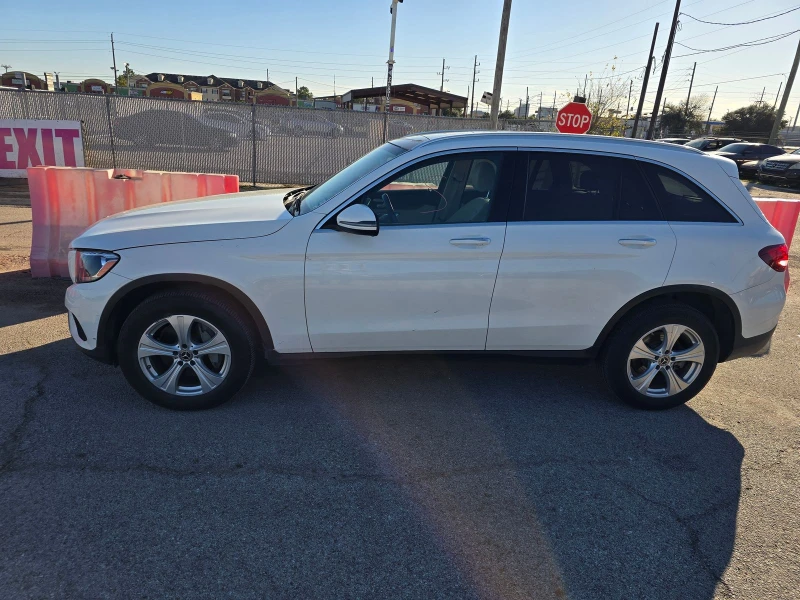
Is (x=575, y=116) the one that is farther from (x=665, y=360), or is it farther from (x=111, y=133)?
(x=111, y=133)

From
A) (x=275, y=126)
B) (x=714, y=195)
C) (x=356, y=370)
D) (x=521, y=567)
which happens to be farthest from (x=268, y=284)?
(x=275, y=126)

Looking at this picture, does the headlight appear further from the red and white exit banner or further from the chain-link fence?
the chain-link fence

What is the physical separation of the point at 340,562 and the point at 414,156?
7.92 ft

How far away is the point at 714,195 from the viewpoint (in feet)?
12.6

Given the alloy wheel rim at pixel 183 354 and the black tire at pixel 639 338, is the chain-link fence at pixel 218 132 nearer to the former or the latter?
the black tire at pixel 639 338

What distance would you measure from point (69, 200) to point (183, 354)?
3560 mm

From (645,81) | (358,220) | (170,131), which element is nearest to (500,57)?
(170,131)

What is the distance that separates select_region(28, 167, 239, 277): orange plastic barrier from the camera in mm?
6023

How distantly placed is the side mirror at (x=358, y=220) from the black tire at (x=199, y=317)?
35.2 inches

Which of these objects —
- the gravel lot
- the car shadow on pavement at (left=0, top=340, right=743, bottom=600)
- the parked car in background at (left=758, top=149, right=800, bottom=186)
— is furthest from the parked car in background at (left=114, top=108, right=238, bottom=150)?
the parked car in background at (left=758, top=149, right=800, bottom=186)

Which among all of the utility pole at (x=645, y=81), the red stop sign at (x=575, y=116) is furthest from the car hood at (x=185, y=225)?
the utility pole at (x=645, y=81)

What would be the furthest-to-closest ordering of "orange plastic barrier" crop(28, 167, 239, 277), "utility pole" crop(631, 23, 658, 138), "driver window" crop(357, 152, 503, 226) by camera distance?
"utility pole" crop(631, 23, 658, 138) → "orange plastic barrier" crop(28, 167, 239, 277) → "driver window" crop(357, 152, 503, 226)

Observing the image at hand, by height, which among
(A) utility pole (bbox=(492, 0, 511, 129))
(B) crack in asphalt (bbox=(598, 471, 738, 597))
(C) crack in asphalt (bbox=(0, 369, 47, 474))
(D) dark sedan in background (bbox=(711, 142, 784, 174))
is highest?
(A) utility pole (bbox=(492, 0, 511, 129))

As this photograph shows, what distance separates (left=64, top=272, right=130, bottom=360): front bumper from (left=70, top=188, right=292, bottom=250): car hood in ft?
0.73
